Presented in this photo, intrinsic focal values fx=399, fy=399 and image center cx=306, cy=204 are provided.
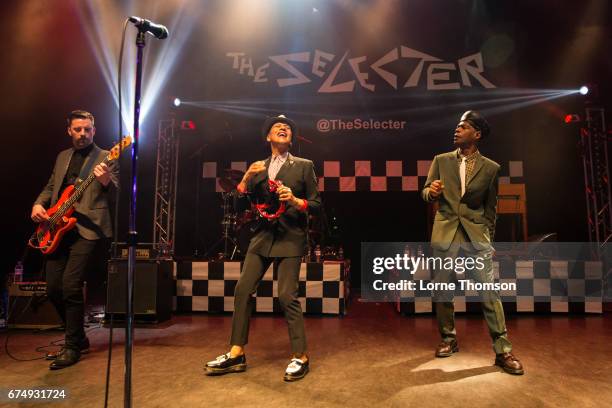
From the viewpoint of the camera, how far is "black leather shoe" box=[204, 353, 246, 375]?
202 cm

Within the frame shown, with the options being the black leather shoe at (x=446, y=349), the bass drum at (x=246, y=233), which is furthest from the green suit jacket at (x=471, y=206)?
the bass drum at (x=246, y=233)

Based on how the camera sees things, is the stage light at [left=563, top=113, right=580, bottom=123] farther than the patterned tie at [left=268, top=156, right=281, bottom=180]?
Yes

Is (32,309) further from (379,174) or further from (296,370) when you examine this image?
(379,174)

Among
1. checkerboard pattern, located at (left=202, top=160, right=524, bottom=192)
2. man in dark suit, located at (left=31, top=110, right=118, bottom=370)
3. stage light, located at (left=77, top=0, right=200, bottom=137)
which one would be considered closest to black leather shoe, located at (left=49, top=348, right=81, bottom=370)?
man in dark suit, located at (left=31, top=110, right=118, bottom=370)

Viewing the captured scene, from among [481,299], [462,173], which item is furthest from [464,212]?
[481,299]

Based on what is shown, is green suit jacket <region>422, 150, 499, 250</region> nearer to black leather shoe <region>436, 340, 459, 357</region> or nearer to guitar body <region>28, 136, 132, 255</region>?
black leather shoe <region>436, 340, 459, 357</region>

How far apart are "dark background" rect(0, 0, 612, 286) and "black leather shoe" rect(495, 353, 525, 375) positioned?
3.16 m

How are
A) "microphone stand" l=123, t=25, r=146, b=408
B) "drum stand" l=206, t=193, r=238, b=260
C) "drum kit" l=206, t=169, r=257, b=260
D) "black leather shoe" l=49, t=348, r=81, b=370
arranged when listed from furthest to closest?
1. "drum stand" l=206, t=193, r=238, b=260
2. "drum kit" l=206, t=169, r=257, b=260
3. "black leather shoe" l=49, t=348, r=81, b=370
4. "microphone stand" l=123, t=25, r=146, b=408

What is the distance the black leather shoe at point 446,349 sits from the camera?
2371 millimetres

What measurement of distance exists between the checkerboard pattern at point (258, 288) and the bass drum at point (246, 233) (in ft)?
4.74

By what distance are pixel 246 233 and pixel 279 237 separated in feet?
0.70

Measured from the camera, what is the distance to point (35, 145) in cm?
440

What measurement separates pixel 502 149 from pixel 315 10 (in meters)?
3.11

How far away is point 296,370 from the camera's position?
195 centimetres
